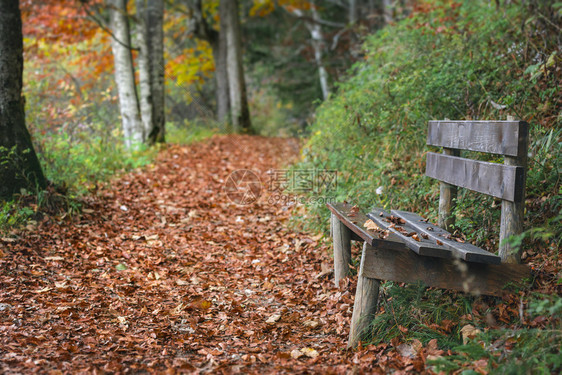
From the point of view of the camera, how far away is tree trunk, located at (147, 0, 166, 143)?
11133 mm

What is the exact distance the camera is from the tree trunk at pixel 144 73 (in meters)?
10.9

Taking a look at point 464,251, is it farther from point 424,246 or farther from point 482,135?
point 482,135

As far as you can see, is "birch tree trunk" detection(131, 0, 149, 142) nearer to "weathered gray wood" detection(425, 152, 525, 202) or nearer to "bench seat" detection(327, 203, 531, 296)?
"weathered gray wood" detection(425, 152, 525, 202)

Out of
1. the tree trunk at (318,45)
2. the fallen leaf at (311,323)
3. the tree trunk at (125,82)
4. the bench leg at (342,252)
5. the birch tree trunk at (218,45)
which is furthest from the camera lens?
the birch tree trunk at (218,45)

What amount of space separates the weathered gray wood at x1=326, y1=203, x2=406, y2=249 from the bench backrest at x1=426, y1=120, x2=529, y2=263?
27.5 inches

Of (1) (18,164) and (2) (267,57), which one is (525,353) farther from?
(2) (267,57)

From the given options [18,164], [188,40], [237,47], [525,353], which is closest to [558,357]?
[525,353]

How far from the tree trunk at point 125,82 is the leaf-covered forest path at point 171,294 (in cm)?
406

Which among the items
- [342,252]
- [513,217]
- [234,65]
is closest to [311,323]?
[342,252]

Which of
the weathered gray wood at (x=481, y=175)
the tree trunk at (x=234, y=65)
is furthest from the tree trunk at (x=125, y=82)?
the weathered gray wood at (x=481, y=175)

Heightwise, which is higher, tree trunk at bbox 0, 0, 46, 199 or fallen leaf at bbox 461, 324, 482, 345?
tree trunk at bbox 0, 0, 46, 199

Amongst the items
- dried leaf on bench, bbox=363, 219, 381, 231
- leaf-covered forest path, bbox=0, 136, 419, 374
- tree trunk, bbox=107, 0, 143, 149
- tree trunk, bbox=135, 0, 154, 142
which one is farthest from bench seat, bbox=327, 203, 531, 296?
tree trunk, bbox=135, 0, 154, 142

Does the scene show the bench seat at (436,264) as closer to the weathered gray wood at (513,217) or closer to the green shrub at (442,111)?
the weathered gray wood at (513,217)

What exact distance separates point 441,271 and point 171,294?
251 centimetres
